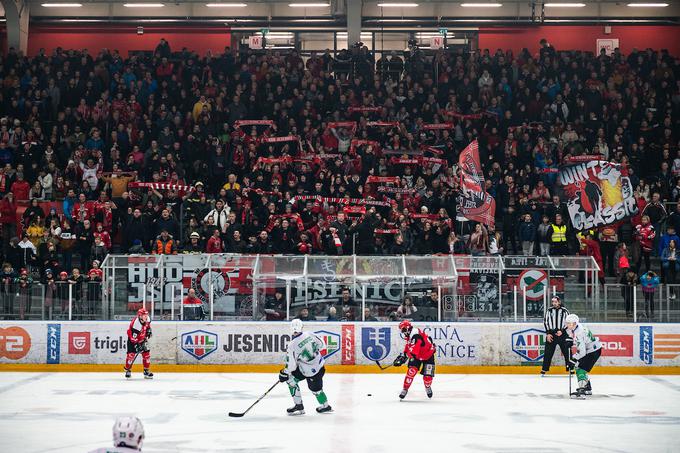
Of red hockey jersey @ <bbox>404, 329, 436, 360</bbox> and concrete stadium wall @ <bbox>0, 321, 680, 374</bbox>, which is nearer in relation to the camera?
red hockey jersey @ <bbox>404, 329, 436, 360</bbox>

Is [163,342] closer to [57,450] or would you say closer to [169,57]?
[57,450]

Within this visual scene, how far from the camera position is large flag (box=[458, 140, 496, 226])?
75.5ft

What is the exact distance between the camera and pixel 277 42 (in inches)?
1377

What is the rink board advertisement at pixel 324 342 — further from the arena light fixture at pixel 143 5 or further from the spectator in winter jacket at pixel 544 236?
the arena light fixture at pixel 143 5

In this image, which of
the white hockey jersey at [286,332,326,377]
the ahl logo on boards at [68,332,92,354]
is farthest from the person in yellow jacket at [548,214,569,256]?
the ahl logo on boards at [68,332,92,354]

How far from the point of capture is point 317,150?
90.0 ft

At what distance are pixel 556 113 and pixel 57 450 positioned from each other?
1891cm

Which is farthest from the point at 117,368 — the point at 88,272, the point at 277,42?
the point at 277,42

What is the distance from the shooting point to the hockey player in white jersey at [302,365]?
1584 centimetres

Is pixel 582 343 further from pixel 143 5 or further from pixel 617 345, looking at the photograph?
pixel 143 5

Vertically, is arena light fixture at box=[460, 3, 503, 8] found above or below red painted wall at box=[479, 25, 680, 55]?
above

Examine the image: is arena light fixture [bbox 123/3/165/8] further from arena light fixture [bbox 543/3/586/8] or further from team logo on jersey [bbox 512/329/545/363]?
team logo on jersey [bbox 512/329/545/363]

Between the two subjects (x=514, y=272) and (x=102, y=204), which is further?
(x=102, y=204)

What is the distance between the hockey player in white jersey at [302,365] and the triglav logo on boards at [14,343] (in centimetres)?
773
